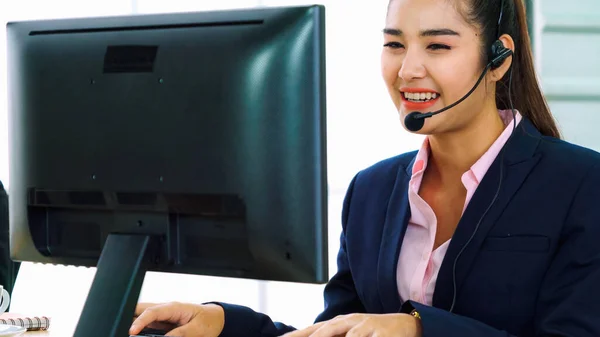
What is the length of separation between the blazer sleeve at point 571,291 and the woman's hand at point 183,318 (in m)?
0.33

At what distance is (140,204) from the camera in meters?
1.29

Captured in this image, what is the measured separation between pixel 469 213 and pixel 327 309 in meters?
0.36

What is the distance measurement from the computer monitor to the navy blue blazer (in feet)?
1.08

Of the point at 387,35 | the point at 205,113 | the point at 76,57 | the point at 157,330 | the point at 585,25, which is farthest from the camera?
the point at 585,25

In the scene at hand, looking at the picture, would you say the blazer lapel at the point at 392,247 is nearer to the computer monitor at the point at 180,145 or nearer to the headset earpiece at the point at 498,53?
the headset earpiece at the point at 498,53

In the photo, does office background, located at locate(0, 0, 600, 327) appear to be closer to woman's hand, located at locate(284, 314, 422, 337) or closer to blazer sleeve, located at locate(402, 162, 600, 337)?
blazer sleeve, located at locate(402, 162, 600, 337)

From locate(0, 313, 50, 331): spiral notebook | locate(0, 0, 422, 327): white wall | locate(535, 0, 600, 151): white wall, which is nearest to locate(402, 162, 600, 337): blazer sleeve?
locate(0, 313, 50, 331): spiral notebook

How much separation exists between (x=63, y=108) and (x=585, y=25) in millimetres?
2430

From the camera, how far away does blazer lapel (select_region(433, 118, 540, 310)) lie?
5.17 feet

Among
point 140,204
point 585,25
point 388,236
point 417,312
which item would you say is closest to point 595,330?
point 417,312

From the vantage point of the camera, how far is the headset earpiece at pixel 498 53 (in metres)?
1.62

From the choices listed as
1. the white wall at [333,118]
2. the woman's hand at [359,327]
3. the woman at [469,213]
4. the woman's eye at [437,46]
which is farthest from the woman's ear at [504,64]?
the white wall at [333,118]

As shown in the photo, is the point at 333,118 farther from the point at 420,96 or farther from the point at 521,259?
the point at 521,259

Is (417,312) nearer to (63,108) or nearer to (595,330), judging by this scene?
(595,330)
